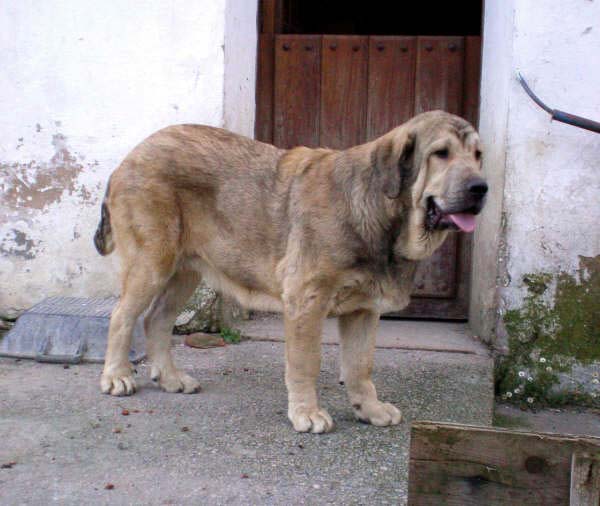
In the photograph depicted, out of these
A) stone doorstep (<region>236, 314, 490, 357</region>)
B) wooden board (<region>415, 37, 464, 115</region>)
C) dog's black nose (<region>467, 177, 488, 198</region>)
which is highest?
wooden board (<region>415, 37, 464, 115</region>)

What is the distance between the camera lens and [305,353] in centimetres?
345

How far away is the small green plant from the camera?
16.5 ft

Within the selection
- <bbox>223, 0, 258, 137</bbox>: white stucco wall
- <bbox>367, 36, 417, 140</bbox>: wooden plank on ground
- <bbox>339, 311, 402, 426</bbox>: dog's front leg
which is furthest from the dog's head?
<bbox>367, 36, 417, 140</bbox>: wooden plank on ground

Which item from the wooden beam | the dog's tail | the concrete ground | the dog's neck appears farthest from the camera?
the dog's tail

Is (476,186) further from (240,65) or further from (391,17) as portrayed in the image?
(391,17)

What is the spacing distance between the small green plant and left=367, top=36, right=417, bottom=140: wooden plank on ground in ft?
5.88

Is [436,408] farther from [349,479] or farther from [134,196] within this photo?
[134,196]

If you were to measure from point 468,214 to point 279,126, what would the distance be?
2.80 meters

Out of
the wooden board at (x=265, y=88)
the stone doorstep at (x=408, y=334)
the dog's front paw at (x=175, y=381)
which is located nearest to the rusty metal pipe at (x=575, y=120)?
the stone doorstep at (x=408, y=334)

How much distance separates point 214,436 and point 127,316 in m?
0.96

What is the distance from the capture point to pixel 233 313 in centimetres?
528

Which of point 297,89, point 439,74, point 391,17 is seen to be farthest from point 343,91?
point 391,17

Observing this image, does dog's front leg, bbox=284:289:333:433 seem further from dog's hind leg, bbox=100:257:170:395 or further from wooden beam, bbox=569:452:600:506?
wooden beam, bbox=569:452:600:506

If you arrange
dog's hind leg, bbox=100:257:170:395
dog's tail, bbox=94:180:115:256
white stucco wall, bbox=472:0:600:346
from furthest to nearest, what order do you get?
white stucco wall, bbox=472:0:600:346 < dog's tail, bbox=94:180:115:256 < dog's hind leg, bbox=100:257:170:395
